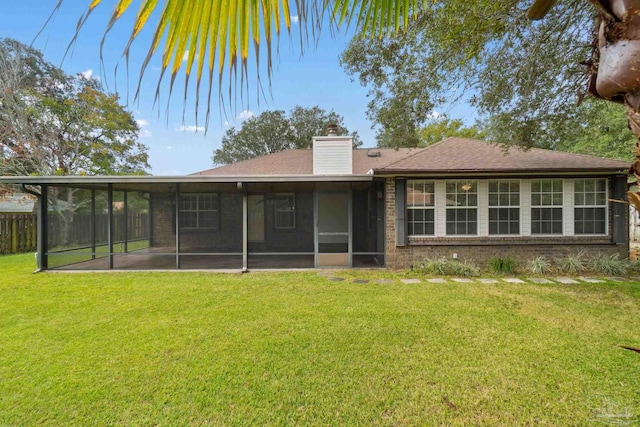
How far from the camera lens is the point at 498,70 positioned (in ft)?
21.6

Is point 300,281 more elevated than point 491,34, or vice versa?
point 491,34

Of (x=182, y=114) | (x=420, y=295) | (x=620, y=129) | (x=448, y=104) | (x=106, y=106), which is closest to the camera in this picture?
(x=182, y=114)

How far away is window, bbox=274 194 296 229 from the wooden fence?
9.75 metres

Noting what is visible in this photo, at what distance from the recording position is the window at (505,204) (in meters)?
8.53

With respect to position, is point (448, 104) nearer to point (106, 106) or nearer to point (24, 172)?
point (106, 106)

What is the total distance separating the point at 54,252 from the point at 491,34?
11.6 m

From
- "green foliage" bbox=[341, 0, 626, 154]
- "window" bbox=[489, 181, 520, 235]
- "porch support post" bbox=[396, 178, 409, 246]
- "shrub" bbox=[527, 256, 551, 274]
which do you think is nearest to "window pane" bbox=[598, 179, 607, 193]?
"green foliage" bbox=[341, 0, 626, 154]

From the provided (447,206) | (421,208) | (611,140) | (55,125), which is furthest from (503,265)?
(55,125)

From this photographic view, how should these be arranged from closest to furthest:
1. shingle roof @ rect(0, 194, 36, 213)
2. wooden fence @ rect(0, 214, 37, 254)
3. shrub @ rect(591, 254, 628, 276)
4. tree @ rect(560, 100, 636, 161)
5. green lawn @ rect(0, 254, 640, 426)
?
green lawn @ rect(0, 254, 640, 426), shrub @ rect(591, 254, 628, 276), wooden fence @ rect(0, 214, 37, 254), tree @ rect(560, 100, 636, 161), shingle roof @ rect(0, 194, 36, 213)

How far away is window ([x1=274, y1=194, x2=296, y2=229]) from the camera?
12.9 metres

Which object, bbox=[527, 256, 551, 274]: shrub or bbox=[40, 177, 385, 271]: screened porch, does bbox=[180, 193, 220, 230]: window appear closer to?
bbox=[40, 177, 385, 271]: screened porch

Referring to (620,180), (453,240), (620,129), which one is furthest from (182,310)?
(620,129)

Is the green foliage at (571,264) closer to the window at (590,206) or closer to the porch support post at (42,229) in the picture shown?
the window at (590,206)

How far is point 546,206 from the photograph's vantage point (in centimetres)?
850
